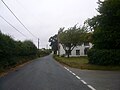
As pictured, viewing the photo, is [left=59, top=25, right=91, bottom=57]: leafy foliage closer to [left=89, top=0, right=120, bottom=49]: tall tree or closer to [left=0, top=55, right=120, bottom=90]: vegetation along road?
[left=89, top=0, right=120, bottom=49]: tall tree

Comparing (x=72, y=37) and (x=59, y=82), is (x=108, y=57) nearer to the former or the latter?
(x=59, y=82)

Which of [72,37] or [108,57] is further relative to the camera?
[72,37]

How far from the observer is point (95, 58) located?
28031mm

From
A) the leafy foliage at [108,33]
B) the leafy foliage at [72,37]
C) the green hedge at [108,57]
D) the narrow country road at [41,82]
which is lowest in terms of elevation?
the narrow country road at [41,82]

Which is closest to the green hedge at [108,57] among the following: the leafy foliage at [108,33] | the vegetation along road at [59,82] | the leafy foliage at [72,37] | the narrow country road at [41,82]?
the leafy foliage at [108,33]

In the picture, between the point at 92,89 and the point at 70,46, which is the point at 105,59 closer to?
the point at 92,89

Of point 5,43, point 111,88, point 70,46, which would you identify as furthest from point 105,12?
point 70,46

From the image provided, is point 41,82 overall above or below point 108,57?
below

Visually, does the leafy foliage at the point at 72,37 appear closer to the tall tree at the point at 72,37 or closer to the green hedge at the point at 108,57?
the tall tree at the point at 72,37

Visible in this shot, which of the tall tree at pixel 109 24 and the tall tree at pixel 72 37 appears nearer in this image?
the tall tree at pixel 109 24

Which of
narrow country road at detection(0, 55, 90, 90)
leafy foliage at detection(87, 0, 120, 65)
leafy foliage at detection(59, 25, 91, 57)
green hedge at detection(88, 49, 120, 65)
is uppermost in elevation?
leafy foliage at detection(59, 25, 91, 57)

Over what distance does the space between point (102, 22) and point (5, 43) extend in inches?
428

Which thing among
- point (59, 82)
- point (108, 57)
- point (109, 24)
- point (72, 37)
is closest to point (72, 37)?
point (72, 37)

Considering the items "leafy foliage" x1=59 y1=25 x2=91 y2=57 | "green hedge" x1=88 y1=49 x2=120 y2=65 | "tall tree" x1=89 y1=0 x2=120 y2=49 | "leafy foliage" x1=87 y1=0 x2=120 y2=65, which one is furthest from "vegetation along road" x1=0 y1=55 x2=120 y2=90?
"leafy foliage" x1=59 y1=25 x2=91 y2=57
